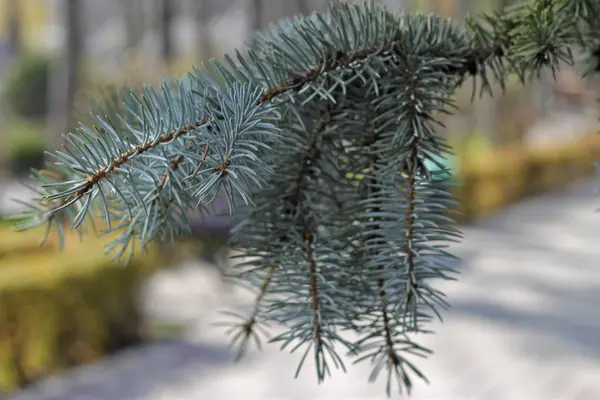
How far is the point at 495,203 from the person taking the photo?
939 centimetres

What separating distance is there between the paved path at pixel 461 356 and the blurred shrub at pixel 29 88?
10271 mm

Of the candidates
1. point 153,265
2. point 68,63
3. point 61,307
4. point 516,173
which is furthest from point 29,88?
point 61,307

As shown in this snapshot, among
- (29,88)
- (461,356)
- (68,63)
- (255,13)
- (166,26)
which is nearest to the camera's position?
(461,356)

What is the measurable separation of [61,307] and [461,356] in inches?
93.4

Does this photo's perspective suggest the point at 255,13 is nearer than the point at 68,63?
No

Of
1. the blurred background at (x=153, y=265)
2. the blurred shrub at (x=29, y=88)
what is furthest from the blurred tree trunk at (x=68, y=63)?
the blurred shrub at (x=29, y=88)

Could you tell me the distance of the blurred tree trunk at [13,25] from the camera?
18.5m

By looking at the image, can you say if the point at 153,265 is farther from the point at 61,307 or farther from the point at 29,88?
the point at 29,88

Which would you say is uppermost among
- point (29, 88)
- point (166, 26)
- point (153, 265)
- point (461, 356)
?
point (166, 26)

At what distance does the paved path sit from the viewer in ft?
11.5

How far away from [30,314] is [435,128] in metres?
3.69

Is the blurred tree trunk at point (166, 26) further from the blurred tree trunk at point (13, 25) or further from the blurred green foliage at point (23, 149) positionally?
the blurred tree trunk at point (13, 25)

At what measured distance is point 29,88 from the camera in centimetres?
1495

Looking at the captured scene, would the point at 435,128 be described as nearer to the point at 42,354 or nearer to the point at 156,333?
the point at 42,354
